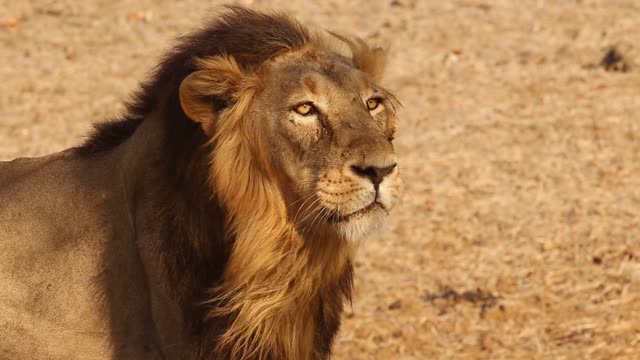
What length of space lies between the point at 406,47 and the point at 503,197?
2938 millimetres

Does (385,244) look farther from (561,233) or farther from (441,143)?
(441,143)

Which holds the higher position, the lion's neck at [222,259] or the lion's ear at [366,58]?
the lion's ear at [366,58]

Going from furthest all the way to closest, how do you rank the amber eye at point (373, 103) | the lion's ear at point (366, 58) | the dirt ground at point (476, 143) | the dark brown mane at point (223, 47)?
1. the dirt ground at point (476, 143)
2. the lion's ear at point (366, 58)
3. the amber eye at point (373, 103)
4. the dark brown mane at point (223, 47)

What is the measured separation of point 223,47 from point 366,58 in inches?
25.0

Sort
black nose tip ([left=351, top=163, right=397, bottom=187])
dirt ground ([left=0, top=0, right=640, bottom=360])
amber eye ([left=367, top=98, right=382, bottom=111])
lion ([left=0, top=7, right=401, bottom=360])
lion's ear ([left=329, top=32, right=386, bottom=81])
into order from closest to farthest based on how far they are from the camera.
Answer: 1. black nose tip ([left=351, top=163, right=397, bottom=187])
2. lion ([left=0, top=7, right=401, bottom=360])
3. amber eye ([left=367, top=98, right=382, bottom=111])
4. lion's ear ([left=329, top=32, right=386, bottom=81])
5. dirt ground ([left=0, top=0, right=640, bottom=360])

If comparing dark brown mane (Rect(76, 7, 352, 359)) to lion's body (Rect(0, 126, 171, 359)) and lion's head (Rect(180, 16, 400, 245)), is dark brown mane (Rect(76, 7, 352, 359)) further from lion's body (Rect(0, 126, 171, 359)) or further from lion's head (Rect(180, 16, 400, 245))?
lion's body (Rect(0, 126, 171, 359))

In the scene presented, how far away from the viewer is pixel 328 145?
4.36m

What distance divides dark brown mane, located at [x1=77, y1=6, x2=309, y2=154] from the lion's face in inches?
3.2

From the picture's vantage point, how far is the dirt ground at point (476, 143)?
22.2ft

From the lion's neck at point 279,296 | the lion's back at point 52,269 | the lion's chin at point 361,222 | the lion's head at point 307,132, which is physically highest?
the lion's head at point 307,132

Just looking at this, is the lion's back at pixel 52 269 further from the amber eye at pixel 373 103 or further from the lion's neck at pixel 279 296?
the amber eye at pixel 373 103

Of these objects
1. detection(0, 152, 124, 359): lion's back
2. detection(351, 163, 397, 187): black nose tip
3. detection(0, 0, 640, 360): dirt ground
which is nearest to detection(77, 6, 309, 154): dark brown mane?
detection(0, 152, 124, 359): lion's back

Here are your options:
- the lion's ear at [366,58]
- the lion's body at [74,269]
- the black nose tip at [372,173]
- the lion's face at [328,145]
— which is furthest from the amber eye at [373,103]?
the lion's body at [74,269]

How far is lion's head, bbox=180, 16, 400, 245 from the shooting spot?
4.27 meters
